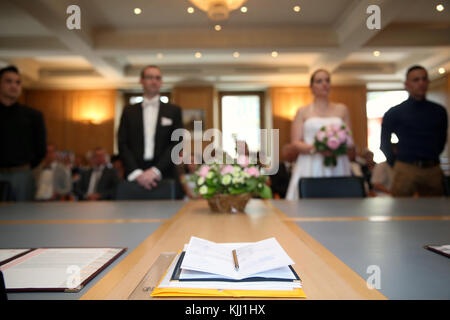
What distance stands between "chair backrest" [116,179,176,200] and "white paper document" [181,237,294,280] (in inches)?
62.3

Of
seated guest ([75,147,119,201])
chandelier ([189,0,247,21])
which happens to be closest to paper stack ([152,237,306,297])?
chandelier ([189,0,247,21])

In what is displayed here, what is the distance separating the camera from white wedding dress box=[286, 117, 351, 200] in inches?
120

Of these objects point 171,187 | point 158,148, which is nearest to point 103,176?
point 158,148

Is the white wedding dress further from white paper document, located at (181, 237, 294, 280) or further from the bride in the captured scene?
white paper document, located at (181, 237, 294, 280)

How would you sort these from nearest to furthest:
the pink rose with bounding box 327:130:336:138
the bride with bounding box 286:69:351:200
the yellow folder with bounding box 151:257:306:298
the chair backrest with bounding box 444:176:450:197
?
the yellow folder with bounding box 151:257:306:298 → the chair backrest with bounding box 444:176:450:197 → the pink rose with bounding box 327:130:336:138 → the bride with bounding box 286:69:351:200

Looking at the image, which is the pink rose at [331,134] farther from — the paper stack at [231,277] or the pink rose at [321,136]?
the paper stack at [231,277]

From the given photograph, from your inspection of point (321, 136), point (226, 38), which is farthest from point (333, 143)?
point (226, 38)

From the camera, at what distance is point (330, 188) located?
2.37m

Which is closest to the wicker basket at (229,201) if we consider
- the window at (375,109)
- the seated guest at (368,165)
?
the seated guest at (368,165)

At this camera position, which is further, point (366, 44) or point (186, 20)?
point (366, 44)

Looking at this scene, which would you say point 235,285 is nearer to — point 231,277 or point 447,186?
point 231,277

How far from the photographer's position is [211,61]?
8250mm

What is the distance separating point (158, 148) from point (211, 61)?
595 centimetres
